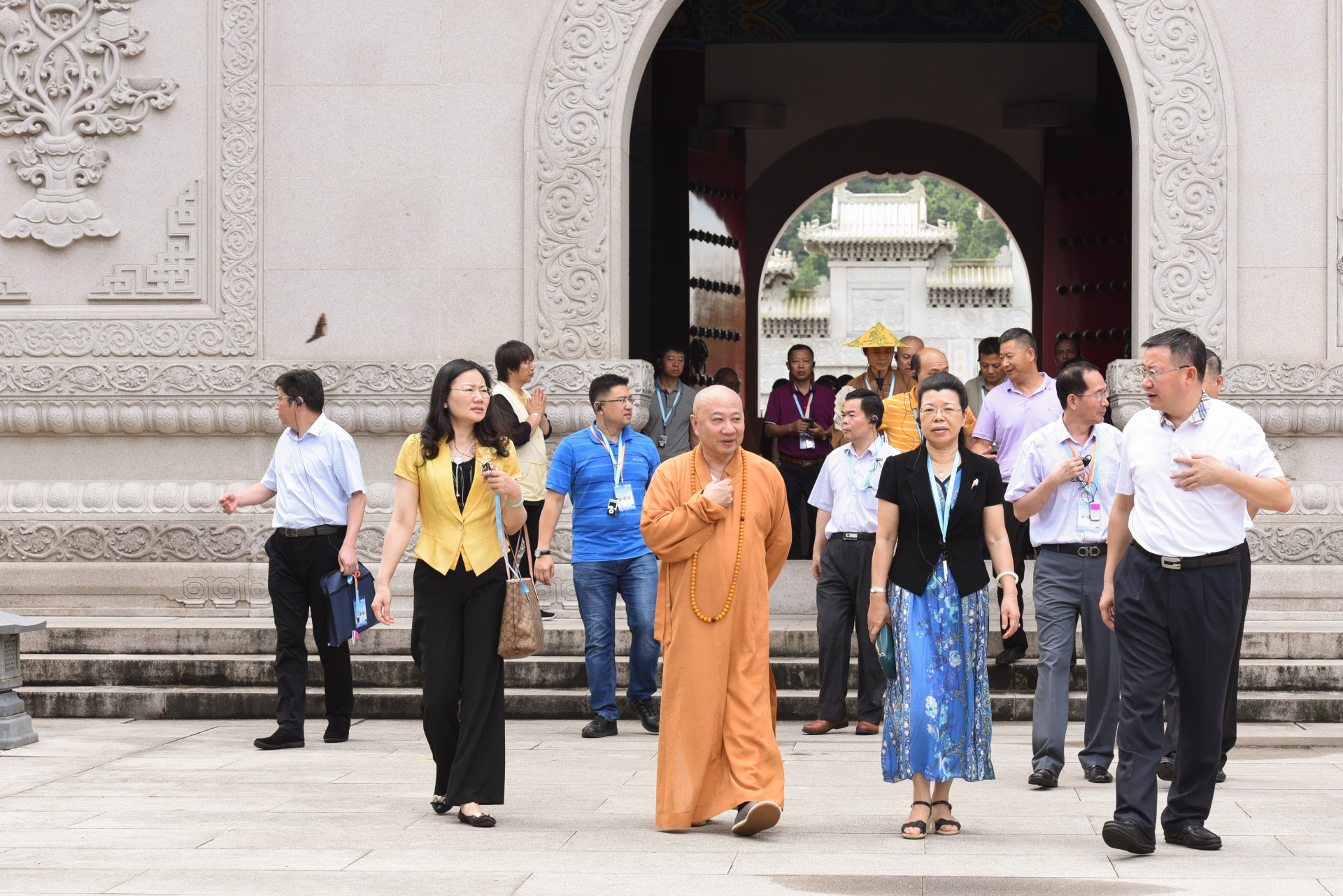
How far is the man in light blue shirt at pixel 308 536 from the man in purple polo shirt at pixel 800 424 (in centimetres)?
400

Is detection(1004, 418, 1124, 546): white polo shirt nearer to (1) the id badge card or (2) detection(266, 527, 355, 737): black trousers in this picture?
(1) the id badge card

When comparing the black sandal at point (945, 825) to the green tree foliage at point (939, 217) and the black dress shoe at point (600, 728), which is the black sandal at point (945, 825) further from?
the green tree foliage at point (939, 217)

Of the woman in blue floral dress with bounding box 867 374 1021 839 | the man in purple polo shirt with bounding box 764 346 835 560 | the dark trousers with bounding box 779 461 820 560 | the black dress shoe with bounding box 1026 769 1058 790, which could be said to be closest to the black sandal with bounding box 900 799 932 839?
the woman in blue floral dress with bounding box 867 374 1021 839

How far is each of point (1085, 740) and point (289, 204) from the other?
636cm

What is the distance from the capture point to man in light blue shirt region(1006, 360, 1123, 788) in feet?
23.3

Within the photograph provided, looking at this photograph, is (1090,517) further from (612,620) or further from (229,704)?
(229,704)

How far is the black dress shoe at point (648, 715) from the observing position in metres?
8.62

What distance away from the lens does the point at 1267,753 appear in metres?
7.72

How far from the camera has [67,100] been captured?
1092 cm

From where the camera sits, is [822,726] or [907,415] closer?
[822,726]

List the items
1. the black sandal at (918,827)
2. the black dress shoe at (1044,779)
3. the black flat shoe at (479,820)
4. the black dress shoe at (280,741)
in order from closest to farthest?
the black sandal at (918,827) < the black flat shoe at (479,820) < the black dress shoe at (1044,779) < the black dress shoe at (280,741)

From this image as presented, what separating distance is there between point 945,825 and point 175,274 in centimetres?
702

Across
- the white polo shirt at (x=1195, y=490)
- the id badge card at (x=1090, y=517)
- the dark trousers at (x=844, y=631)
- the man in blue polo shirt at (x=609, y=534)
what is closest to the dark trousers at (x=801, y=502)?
the dark trousers at (x=844, y=631)

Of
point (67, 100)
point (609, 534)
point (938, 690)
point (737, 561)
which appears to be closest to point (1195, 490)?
point (938, 690)
